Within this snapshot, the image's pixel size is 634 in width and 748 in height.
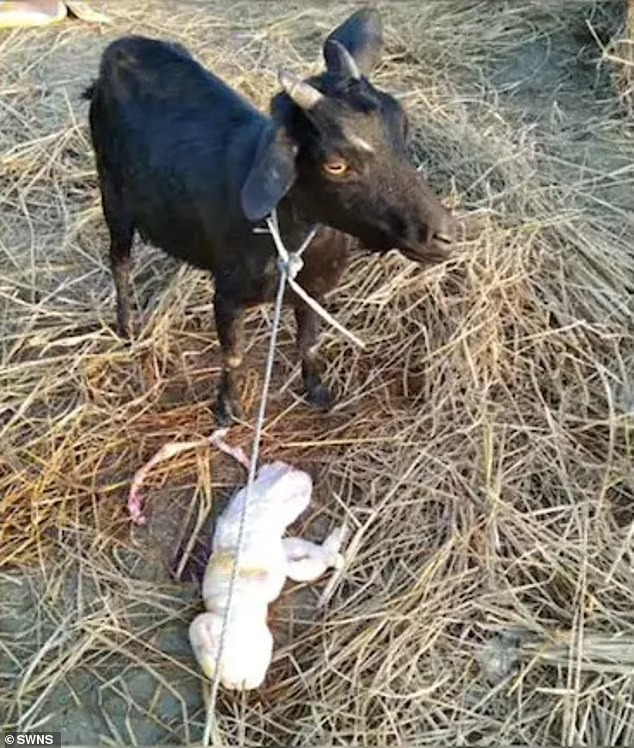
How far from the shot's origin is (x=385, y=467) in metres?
3.39

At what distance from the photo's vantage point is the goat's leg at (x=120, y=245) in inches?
141

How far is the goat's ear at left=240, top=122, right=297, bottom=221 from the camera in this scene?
269 cm

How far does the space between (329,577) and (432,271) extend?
1.10 metres

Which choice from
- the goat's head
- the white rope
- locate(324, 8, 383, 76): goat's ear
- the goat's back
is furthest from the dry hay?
locate(324, 8, 383, 76): goat's ear

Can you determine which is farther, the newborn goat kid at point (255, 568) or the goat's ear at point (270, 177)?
the newborn goat kid at point (255, 568)

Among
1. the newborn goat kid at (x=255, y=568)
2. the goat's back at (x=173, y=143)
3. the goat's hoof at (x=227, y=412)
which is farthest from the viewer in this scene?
the goat's hoof at (x=227, y=412)

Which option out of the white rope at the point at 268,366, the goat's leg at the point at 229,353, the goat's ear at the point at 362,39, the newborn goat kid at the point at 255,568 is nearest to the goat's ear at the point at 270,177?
the white rope at the point at 268,366

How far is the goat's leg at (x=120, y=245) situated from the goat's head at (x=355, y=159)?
0.89 meters

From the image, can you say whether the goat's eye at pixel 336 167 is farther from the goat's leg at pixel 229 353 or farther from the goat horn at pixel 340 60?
the goat's leg at pixel 229 353

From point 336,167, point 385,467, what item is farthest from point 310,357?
point 336,167

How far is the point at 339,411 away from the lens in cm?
358

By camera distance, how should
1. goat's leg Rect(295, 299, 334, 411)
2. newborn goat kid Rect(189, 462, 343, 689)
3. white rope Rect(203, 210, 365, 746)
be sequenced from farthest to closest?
goat's leg Rect(295, 299, 334, 411), newborn goat kid Rect(189, 462, 343, 689), white rope Rect(203, 210, 365, 746)

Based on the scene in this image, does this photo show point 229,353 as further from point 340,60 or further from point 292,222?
point 340,60

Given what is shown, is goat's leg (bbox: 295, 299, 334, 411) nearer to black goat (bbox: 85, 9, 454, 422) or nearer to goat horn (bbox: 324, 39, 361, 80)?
black goat (bbox: 85, 9, 454, 422)
